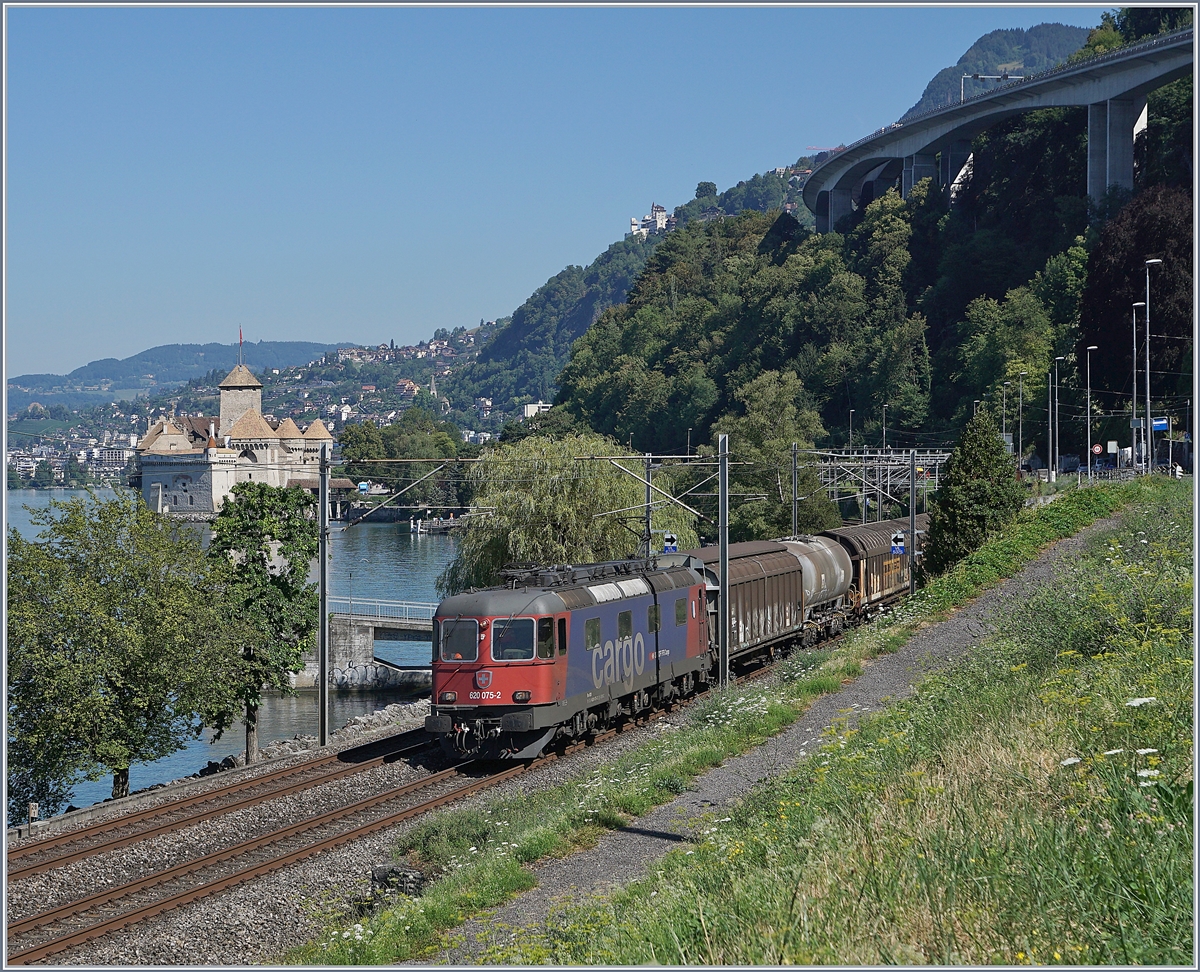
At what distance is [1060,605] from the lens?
1884 centimetres

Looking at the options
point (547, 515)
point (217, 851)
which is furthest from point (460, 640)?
point (547, 515)

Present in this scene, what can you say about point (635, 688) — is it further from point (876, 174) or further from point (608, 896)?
point (876, 174)

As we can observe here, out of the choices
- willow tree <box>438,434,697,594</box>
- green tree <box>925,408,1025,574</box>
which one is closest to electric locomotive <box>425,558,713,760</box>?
green tree <box>925,408,1025,574</box>

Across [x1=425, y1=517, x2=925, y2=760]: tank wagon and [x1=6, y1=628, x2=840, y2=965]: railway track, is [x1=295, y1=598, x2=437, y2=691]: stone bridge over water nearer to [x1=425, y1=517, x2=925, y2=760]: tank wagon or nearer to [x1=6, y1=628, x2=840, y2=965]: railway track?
[x1=425, y1=517, x2=925, y2=760]: tank wagon

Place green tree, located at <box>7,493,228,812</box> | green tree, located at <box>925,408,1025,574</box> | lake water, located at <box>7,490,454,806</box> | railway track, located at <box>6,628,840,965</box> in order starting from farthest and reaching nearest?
lake water, located at <box>7,490,454,806</box>, green tree, located at <box>925,408,1025,574</box>, green tree, located at <box>7,493,228,812</box>, railway track, located at <box>6,628,840,965</box>

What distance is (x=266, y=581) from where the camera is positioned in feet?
121

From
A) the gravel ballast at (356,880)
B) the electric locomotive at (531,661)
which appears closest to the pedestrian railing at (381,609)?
the electric locomotive at (531,661)

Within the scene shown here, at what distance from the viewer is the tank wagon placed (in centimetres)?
2327

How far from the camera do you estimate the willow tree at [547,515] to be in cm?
5097

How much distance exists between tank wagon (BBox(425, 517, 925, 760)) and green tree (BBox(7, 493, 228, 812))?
10.9 metres

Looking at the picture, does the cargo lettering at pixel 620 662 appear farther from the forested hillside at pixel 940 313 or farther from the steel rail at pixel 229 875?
the forested hillside at pixel 940 313

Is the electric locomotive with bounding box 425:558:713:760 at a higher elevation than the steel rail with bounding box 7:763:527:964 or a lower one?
higher

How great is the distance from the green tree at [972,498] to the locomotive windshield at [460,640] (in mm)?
19657

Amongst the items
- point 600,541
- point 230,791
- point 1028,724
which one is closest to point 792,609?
point 600,541
